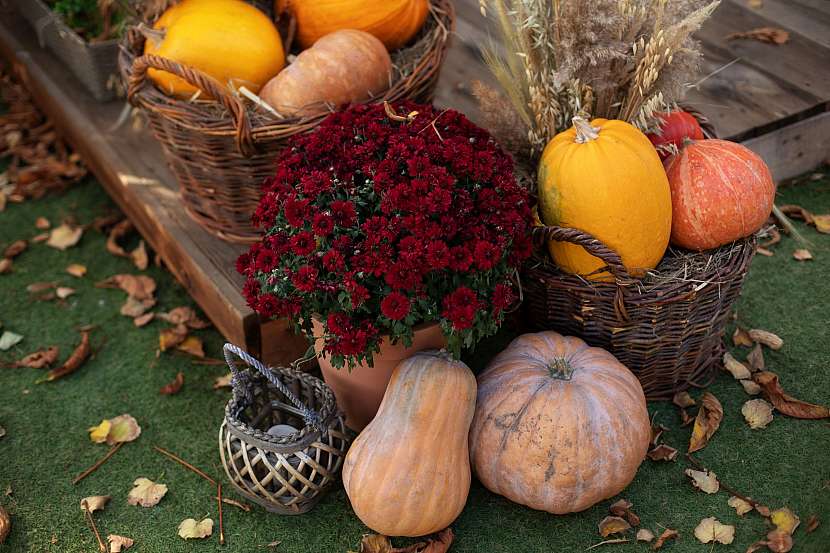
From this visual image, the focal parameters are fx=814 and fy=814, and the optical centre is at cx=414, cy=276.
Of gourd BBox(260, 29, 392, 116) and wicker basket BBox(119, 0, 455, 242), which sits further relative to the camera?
gourd BBox(260, 29, 392, 116)

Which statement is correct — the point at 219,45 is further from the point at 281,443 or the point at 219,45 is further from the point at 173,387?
the point at 281,443

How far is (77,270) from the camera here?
3115 millimetres

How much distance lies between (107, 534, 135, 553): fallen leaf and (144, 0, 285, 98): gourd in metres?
1.31

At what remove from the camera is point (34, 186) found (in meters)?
3.63

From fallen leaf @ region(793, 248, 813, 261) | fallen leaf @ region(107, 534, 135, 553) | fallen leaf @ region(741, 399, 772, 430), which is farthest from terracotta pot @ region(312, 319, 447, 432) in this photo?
fallen leaf @ region(793, 248, 813, 261)

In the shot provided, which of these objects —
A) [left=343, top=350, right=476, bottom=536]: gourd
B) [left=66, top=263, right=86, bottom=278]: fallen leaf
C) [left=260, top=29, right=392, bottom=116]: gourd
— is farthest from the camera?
[left=66, top=263, right=86, bottom=278]: fallen leaf

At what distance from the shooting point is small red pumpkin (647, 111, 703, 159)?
231 centimetres

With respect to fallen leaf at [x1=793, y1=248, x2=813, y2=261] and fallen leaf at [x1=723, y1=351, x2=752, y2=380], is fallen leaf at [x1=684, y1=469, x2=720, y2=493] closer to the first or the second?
fallen leaf at [x1=723, y1=351, x2=752, y2=380]

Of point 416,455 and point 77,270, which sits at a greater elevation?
point 416,455

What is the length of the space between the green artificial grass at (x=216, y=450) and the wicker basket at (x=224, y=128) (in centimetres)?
46

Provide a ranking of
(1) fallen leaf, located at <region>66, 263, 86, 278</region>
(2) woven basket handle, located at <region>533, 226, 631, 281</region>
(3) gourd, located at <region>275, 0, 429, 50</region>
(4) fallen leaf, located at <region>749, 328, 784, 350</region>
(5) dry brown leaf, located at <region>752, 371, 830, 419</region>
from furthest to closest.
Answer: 1. (1) fallen leaf, located at <region>66, 263, 86, 278</region>
2. (3) gourd, located at <region>275, 0, 429, 50</region>
3. (4) fallen leaf, located at <region>749, 328, 784, 350</region>
4. (5) dry brown leaf, located at <region>752, 371, 830, 419</region>
5. (2) woven basket handle, located at <region>533, 226, 631, 281</region>

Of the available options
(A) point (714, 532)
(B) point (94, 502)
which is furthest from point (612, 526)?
(B) point (94, 502)

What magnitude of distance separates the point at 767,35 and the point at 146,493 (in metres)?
2.96

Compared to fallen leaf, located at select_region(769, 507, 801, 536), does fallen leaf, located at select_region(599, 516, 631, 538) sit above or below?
below
